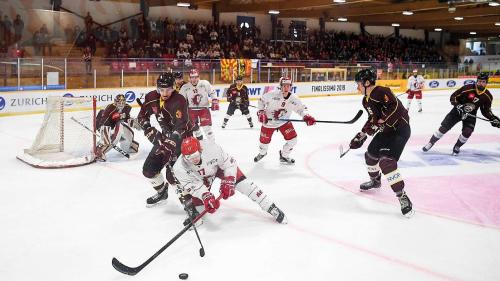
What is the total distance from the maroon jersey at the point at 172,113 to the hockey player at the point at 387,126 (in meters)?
1.56

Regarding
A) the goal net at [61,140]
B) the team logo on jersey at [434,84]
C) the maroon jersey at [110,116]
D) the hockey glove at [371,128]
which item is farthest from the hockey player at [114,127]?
the team logo on jersey at [434,84]

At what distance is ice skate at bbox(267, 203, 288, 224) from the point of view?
3.75 meters

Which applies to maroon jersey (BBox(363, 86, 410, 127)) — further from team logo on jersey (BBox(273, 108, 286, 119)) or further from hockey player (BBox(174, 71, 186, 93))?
hockey player (BBox(174, 71, 186, 93))

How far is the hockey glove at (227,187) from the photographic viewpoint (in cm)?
335

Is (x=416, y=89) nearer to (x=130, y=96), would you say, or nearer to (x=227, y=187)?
(x=130, y=96)

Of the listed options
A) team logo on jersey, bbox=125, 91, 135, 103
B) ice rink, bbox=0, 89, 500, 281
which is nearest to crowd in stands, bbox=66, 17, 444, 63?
team logo on jersey, bbox=125, 91, 135, 103

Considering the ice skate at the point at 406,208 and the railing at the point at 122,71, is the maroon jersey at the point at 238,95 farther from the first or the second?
the ice skate at the point at 406,208

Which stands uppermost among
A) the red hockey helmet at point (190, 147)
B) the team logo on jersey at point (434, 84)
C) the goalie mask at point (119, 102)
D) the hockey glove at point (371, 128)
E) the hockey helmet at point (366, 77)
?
the team logo on jersey at point (434, 84)

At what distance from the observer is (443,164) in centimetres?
608

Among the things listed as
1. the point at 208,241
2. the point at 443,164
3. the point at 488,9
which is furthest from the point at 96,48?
the point at 488,9

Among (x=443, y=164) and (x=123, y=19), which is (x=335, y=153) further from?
(x=123, y=19)

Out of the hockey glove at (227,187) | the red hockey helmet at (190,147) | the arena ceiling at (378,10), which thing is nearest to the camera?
the red hockey helmet at (190,147)

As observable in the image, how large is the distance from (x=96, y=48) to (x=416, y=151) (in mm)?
10768

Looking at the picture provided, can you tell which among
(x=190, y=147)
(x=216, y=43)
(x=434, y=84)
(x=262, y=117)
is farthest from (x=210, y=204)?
(x=434, y=84)
